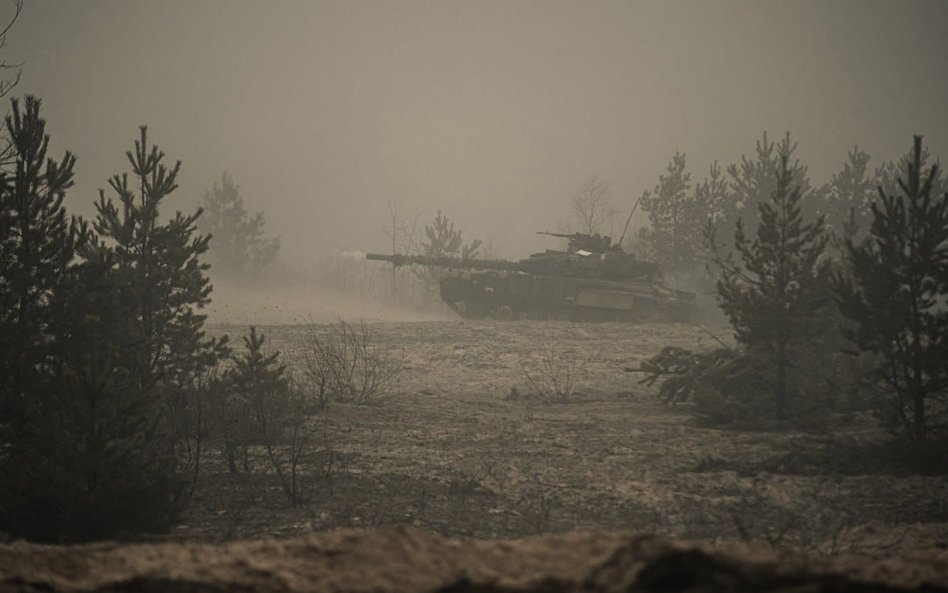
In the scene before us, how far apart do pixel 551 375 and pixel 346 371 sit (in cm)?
394

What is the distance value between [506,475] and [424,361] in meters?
8.32

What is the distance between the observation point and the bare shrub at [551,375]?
1239cm

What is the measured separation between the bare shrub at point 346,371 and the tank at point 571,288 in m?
7.05

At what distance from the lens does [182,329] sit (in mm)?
8016

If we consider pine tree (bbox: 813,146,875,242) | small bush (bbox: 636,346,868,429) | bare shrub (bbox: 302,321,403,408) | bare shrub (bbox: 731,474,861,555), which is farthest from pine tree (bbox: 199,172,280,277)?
bare shrub (bbox: 731,474,861,555)

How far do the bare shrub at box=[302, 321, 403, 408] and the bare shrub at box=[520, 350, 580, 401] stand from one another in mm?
2578

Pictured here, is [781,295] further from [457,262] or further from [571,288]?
[457,262]

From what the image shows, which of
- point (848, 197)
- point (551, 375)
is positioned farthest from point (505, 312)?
point (848, 197)

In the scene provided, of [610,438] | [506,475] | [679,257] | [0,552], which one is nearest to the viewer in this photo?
[0,552]

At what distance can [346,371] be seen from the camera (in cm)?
1227

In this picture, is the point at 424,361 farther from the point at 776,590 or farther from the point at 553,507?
the point at 776,590

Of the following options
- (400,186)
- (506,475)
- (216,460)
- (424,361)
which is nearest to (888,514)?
(506,475)

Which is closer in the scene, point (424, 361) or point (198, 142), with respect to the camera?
point (424, 361)

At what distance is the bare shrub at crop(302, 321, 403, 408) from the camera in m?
11.6
